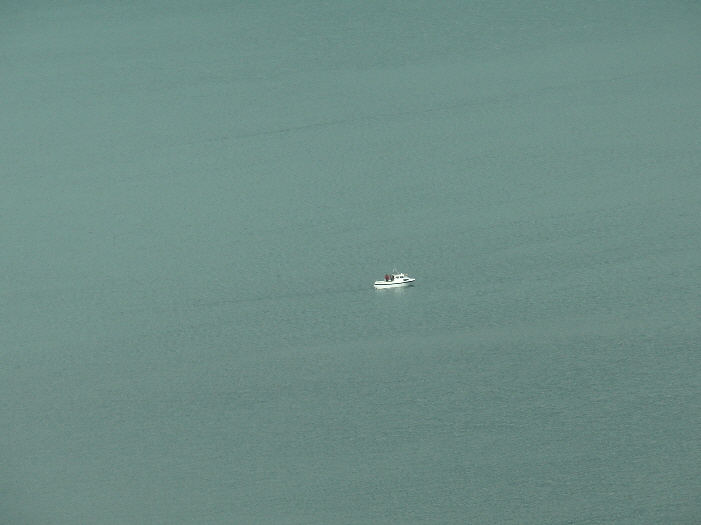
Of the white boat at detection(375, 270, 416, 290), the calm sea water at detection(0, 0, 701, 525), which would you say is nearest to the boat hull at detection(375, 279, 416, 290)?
the white boat at detection(375, 270, 416, 290)

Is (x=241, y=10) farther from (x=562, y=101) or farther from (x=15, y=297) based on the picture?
(x=15, y=297)

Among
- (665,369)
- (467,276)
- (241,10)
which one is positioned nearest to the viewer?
(665,369)

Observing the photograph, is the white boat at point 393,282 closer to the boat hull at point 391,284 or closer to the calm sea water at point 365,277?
the boat hull at point 391,284

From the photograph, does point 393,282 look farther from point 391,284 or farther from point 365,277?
point 365,277

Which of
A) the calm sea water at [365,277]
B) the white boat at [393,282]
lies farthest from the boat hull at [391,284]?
the calm sea water at [365,277]

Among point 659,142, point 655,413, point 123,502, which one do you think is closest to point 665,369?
point 655,413

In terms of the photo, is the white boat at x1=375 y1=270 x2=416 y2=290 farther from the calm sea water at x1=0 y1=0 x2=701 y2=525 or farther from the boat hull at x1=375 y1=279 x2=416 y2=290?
the calm sea water at x1=0 y1=0 x2=701 y2=525

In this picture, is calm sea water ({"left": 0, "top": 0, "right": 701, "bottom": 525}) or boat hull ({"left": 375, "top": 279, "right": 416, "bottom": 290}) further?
boat hull ({"left": 375, "top": 279, "right": 416, "bottom": 290})

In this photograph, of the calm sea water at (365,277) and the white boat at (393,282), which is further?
the white boat at (393,282)

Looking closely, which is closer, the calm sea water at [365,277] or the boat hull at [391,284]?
the calm sea water at [365,277]
